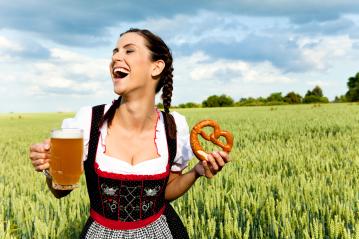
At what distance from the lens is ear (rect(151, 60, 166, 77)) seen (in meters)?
2.69

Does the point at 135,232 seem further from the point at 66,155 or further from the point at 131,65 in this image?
the point at 131,65

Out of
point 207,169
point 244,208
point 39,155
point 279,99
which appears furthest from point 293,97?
point 39,155

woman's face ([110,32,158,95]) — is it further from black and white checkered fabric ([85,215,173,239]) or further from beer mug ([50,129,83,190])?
black and white checkered fabric ([85,215,173,239])

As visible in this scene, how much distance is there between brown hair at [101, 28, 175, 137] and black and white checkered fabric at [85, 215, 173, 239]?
1.74 feet

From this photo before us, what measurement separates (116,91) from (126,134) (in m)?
0.29

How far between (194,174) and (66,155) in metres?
0.78

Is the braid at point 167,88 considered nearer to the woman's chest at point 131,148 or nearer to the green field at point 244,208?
the woman's chest at point 131,148

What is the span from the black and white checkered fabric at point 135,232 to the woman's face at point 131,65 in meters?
0.76

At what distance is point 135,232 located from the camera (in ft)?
8.35

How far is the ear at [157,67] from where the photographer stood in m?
2.69

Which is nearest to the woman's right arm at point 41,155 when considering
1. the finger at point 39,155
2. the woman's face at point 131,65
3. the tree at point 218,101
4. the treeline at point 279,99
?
the finger at point 39,155

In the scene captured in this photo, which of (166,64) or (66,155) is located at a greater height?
(166,64)

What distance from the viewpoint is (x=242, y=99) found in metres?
65.3

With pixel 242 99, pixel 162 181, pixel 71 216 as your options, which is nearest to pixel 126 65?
pixel 162 181
